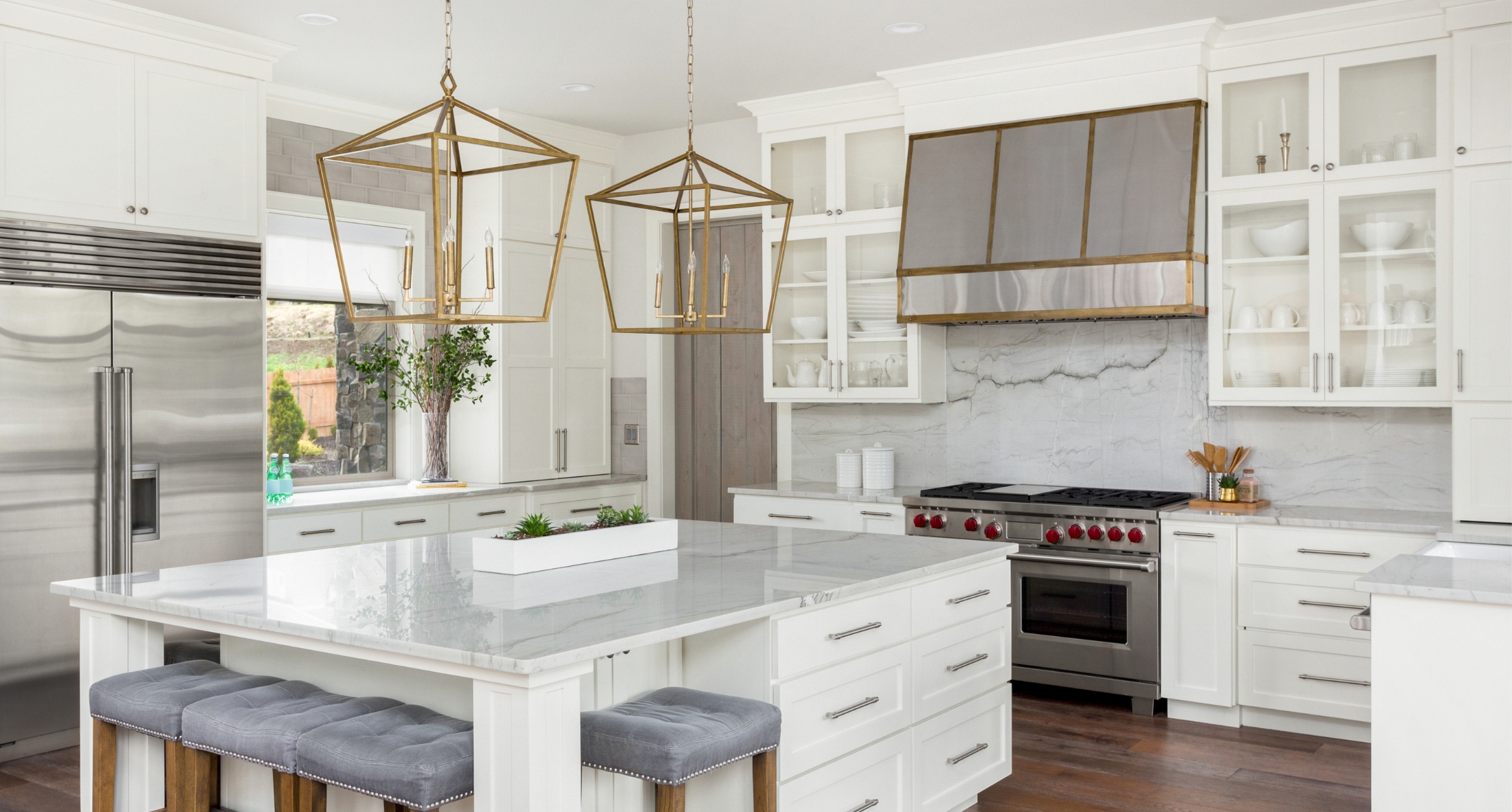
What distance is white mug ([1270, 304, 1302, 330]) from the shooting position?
4688 millimetres

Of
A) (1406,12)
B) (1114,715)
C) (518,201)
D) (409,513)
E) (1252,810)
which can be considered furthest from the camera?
(518,201)

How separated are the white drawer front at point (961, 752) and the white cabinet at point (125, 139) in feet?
11.4

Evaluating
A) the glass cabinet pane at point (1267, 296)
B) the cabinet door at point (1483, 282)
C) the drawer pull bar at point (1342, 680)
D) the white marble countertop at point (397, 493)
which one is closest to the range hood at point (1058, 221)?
the glass cabinet pane at point (1267, 296)

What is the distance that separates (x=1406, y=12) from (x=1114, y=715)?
118 inches

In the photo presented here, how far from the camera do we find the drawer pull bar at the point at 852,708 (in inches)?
114

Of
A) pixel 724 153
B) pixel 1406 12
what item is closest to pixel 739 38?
pixel 724 153

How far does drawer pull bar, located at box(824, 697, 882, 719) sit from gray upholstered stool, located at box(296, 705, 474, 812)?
91 cm

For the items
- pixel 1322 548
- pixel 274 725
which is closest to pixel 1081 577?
pixel 1322 548

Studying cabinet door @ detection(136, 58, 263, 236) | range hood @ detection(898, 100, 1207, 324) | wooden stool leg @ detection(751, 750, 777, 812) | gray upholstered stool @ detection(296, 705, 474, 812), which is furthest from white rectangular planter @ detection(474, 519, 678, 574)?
range hood @ detection(898, 100, 1207, 324)

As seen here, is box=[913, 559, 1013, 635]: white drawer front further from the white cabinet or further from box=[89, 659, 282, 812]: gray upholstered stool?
the white cabinet

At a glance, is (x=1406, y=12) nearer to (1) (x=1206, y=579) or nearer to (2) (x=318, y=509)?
(1) (x=1206, y=579)

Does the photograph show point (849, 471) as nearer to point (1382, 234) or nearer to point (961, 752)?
point (961, 752)

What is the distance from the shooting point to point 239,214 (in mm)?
4809

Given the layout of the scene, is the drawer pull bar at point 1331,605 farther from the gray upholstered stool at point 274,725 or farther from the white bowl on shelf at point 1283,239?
the gray upholstered stool at point 274,725
